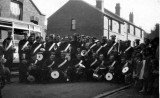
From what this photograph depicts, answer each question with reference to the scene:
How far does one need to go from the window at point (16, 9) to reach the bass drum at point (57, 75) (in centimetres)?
153

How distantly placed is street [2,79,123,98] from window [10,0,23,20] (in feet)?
5.97

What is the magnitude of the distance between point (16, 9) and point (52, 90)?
234 centimetres

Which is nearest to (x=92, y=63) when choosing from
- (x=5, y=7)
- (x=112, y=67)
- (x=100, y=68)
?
(x=100, y=68)

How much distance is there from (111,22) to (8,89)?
32.5ft

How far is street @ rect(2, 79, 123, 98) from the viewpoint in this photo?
342 cm

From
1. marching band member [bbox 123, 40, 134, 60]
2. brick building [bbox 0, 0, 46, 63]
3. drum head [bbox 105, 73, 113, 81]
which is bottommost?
drum head [bbox 105, 73, 113, 81]

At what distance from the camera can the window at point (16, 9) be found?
491cm

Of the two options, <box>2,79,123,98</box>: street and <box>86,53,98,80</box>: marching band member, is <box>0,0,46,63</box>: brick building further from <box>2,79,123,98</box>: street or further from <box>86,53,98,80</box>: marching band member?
<box>86,53,98,80</box>: marching band member

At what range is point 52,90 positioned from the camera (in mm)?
3725

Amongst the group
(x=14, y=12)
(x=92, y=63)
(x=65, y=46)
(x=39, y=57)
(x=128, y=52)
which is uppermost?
(x=14, y=12)

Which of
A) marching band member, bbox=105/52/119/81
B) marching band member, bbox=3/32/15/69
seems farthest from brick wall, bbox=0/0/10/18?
marching band member, bbox=105/52/119/81

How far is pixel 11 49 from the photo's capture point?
4.01 meters

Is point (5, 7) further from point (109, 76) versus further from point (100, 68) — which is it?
point (109, 76)

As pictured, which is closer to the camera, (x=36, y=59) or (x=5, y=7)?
(x=36, y=59)
